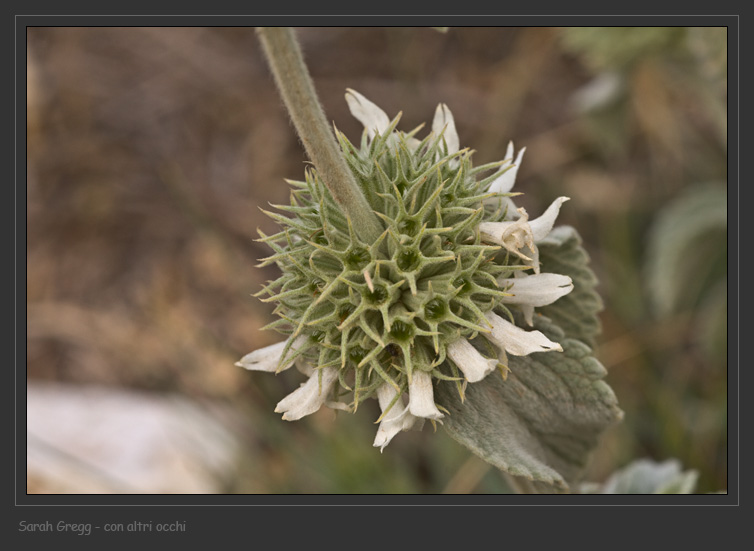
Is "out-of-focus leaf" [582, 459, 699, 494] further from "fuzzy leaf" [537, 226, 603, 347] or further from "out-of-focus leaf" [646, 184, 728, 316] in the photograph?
"out-of-focus leaf" [646, 184, 728, 316]

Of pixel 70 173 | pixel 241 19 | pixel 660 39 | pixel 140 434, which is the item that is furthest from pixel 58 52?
pixel 241 19

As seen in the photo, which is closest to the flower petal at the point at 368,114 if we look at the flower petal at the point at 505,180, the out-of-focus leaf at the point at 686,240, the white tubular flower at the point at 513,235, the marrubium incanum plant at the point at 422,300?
the marrubium incanum plant at the point at 422,300

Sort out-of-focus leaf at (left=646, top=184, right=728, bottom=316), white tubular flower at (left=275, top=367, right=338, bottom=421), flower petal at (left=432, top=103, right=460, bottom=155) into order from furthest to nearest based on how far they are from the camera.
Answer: out-of-focus leaf at (left=646, top=184, right=728, bottom=316)
flower petal at (left=432, top=103, right=460, bottom=155)
white tubular flower at (left=275, top=367, right=338, bottom=421)

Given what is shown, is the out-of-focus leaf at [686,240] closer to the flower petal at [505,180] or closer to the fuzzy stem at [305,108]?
the flower petal at [505,180]

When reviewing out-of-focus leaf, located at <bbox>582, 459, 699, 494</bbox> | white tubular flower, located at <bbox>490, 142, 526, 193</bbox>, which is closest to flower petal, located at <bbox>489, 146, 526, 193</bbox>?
white tubular flower, located at <bbox>490, 142, 526, 193</bbox>

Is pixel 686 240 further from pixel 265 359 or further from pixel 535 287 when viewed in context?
pixel 265 359

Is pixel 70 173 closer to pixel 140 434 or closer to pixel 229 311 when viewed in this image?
pixel 229 311

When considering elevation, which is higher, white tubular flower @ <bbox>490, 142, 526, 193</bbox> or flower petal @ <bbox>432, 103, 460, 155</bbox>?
flower petal @ <bbox>432, 103, 460, 155</bbox>
